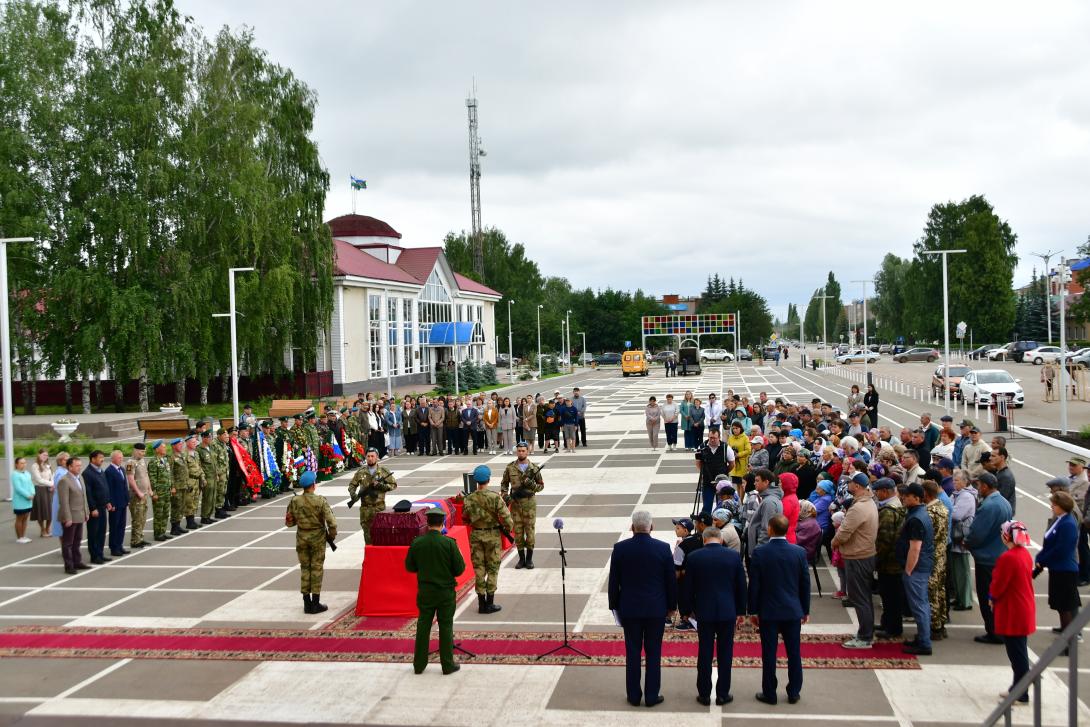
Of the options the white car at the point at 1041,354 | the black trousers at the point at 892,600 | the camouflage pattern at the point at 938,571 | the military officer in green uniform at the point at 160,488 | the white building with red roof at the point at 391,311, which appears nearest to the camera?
the camouflage pattern at the point at 938,571

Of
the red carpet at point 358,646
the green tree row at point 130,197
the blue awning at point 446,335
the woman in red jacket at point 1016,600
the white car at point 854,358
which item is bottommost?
the red carpet at point 358,646

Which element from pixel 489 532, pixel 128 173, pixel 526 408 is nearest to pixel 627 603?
pixel 489 532

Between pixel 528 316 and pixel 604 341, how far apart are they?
19454 mm

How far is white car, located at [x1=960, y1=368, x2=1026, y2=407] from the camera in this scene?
3362 centimetres

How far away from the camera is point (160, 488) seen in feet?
48.7

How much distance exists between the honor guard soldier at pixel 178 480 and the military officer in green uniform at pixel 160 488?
0.07m

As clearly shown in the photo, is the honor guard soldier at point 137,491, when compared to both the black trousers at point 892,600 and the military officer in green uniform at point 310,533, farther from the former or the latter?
the black trousers at point 892,600

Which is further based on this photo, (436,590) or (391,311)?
Answer: (391,311)

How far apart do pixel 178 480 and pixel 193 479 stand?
0.30m

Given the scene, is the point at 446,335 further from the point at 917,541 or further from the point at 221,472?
the point at 917,541

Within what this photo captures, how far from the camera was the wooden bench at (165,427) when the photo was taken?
25766mm

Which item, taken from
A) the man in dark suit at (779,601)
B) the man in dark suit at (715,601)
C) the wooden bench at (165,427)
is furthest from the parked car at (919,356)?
the man in dark suit at (715,601)

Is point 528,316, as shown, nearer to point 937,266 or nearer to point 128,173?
point 937,266

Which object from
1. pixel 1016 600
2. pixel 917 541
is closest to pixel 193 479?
pixel 917 541
